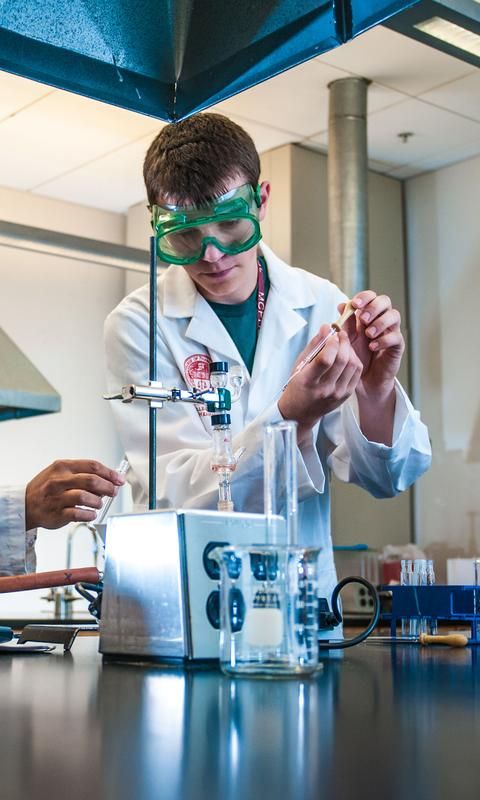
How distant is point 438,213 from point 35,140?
2161mm

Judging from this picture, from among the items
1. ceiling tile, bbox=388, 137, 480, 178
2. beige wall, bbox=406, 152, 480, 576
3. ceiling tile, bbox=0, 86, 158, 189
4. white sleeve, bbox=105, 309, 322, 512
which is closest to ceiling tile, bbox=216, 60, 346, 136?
ceiling tile, bbox=0, 86, 158, 189

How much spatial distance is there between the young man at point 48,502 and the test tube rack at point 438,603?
0.45m

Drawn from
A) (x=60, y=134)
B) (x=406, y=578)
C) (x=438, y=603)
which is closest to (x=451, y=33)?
(x=60, y=134)

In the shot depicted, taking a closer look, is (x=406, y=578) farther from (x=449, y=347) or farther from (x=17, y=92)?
(x=449, y=347)

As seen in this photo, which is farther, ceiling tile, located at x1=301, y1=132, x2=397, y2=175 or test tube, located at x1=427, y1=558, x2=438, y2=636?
ceiling tile, located at x1=301, y1=132, x2=397, y2=175

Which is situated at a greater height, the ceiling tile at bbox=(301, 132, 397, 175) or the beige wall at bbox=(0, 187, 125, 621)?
the ceiling tile at bbox=(301, 132, 397, 175)

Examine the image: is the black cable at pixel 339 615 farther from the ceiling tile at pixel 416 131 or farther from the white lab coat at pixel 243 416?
the ceiling tile at pixel 416 131

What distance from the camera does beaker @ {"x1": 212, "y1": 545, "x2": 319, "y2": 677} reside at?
0.92 m

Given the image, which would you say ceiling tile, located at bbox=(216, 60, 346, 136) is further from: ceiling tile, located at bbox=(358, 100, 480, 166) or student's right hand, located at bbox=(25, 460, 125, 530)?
student's right hand, located at bbox=(25, 460, 125, 530)

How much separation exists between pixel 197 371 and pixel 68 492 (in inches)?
A: 19.2

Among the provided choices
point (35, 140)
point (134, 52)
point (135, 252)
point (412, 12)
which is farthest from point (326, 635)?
point (35, 140)

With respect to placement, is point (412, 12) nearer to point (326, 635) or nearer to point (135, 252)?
point (135, 252)

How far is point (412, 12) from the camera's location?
3.75 meters

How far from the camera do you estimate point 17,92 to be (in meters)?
4.45
